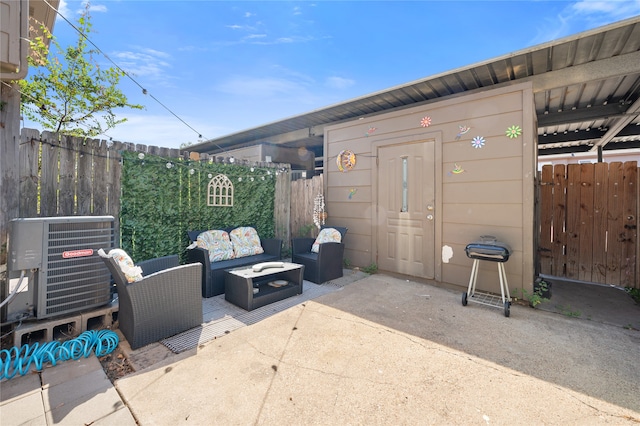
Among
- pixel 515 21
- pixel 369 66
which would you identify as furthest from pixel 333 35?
pixel 515 21

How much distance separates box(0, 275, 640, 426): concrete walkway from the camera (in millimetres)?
1705

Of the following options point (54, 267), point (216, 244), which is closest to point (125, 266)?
point (54, 267)

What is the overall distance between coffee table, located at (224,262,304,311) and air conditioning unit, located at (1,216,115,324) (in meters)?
1.31

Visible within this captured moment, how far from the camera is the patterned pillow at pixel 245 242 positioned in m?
4.55

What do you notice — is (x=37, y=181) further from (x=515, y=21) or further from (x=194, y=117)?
(x=515, y=21)

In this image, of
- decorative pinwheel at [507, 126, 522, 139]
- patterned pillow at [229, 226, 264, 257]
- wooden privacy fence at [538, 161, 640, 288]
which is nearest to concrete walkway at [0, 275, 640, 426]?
patterned pillow at [229, 226, 264, 257]

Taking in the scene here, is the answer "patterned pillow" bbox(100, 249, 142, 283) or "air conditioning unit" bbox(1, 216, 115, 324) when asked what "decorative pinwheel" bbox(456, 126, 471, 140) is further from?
"air conditioning unit" bbox(1, 216, 115, 324)

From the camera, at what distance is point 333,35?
17.7 feet

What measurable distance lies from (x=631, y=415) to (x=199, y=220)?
506 centimetres

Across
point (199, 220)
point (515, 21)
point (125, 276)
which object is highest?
point (515, 21)

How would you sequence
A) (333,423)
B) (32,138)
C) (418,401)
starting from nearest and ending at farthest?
(333,423)
(418,401)
(32,138)

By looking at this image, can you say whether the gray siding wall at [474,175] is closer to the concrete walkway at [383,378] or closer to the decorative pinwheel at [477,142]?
the decorative pinwheel at [477,142]

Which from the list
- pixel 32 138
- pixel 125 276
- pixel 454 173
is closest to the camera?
pixel 125 276

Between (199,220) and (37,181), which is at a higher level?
(37,181)
